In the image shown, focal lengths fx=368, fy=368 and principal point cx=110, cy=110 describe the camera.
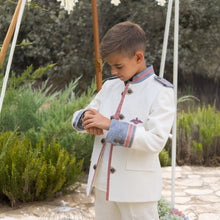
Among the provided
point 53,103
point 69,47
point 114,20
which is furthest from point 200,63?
point 53,103

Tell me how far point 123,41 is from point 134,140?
1.20ft

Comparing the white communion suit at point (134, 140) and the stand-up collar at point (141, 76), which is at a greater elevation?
the stand-up collar at point (141, 76)

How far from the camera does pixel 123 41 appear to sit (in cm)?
135

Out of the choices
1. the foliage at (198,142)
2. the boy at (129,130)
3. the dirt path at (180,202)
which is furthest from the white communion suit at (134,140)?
the foliage at (198,142)

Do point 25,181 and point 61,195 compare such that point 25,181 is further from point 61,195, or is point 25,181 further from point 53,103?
point 53,103

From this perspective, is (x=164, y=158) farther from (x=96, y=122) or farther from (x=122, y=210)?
(x=96, y=122)

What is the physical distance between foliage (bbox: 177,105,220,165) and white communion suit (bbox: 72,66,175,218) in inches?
122

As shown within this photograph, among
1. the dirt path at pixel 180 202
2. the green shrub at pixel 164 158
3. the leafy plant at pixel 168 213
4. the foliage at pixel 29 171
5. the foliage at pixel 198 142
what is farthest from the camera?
the foliage at pixel 198 142

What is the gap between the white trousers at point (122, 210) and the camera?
144cm

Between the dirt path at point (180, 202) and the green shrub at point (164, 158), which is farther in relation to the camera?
the green shrub at point (164, 158)

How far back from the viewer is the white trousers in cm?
144

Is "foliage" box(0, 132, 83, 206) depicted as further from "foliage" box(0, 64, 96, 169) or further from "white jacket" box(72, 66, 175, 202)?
"white jacket" box(72, 66, 175, 202)

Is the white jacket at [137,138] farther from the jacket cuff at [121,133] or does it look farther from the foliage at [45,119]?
the foliage at [45,119]

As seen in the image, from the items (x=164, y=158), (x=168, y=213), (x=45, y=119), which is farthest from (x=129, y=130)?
(x=164, y=158)
